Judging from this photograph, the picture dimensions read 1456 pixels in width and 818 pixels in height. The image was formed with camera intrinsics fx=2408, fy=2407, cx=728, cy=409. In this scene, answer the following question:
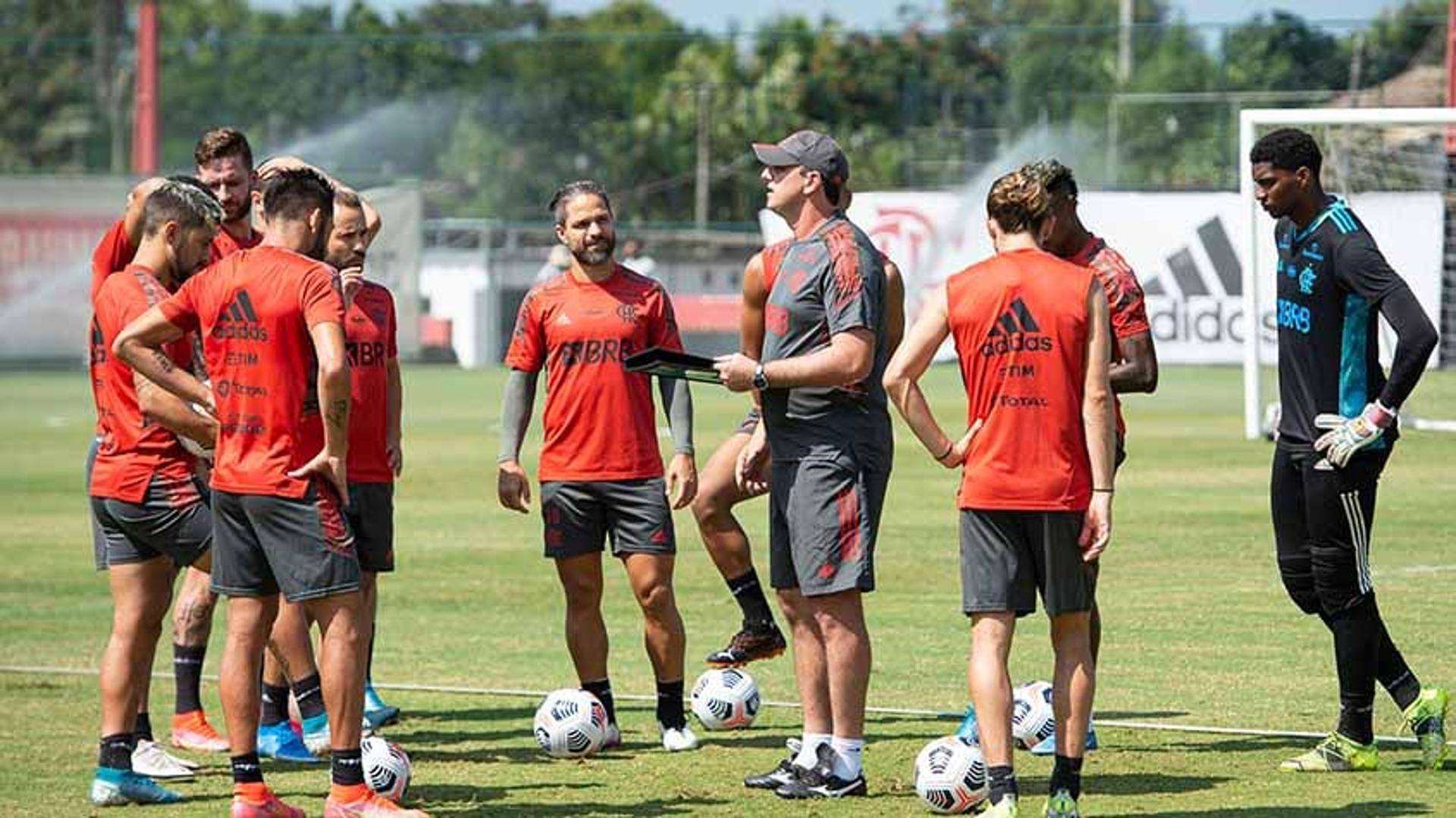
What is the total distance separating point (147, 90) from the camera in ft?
156

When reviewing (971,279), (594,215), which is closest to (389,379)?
(594,215)

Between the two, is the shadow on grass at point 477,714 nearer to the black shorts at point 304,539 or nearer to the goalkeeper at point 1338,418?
the black shorts at point 304,539

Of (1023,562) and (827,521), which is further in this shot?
(827,521)

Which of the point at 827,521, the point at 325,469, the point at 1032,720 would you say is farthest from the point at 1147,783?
the point at 325,469

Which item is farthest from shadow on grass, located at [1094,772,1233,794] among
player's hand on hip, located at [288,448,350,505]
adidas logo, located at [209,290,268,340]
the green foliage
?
the green foliage

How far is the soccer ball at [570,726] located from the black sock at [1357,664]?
9.31 ft

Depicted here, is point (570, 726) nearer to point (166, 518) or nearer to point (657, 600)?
point (657, 600)

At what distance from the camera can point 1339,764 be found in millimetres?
8812

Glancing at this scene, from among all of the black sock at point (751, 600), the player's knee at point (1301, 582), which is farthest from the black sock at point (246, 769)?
the player's knee at point (1301, 582)

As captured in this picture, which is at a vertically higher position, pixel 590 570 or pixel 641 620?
pixel 590 570

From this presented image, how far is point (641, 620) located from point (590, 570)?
139 inches

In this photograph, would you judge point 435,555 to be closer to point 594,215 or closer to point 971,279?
point 594,215

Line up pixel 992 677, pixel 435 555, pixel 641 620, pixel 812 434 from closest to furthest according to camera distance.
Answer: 1. pixel 992 677
2. pixel 812 434
3. pixel 641 620
4. pixel 435 555

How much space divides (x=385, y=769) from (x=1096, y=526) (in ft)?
8.68
